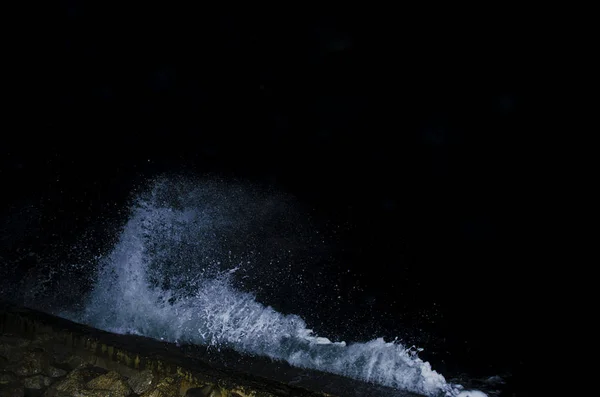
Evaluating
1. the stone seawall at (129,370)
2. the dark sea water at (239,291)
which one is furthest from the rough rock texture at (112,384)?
the dark sea water at (239,291)

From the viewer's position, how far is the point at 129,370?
9.50 feet

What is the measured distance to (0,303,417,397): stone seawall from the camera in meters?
2.67

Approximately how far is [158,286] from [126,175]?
4.55 m

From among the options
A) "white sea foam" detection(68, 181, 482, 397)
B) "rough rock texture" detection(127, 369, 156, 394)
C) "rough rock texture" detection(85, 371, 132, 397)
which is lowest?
"rough rock texture" detection(85, 371, 132, 397)

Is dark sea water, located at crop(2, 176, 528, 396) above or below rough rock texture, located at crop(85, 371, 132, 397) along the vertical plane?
above

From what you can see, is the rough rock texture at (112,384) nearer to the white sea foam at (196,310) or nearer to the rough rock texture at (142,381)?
the rough rock texture at (142,381)

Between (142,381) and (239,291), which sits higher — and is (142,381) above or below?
below

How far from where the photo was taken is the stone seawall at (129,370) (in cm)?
267

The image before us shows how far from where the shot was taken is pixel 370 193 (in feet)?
26.6

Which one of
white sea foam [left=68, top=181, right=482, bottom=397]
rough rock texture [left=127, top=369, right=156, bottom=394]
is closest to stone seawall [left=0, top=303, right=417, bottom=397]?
rough rock texture [left=127, top=369, right=156, bottom=394]

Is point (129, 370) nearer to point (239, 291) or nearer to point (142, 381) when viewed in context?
point (142, 381)

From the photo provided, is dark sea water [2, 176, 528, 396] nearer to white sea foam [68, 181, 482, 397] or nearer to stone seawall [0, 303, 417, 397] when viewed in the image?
white sea foam [68, 181, 482, 397]

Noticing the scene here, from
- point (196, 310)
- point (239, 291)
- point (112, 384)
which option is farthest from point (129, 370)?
point (239, 291)

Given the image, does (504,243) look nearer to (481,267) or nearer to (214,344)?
(481,267)
